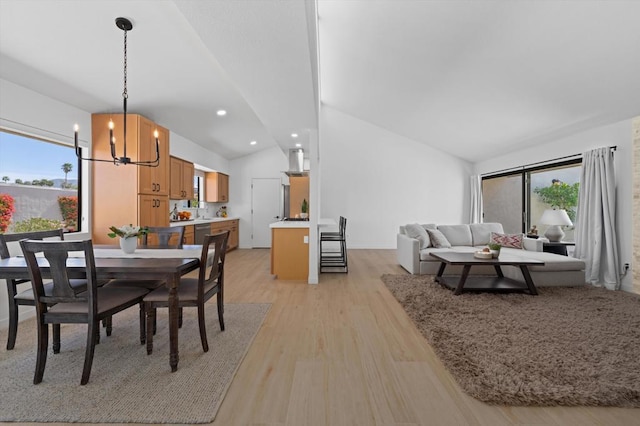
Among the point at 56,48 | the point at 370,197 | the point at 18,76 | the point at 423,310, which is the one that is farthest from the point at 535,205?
the point at 18,76

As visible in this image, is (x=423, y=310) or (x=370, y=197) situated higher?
(x=370, y=197)

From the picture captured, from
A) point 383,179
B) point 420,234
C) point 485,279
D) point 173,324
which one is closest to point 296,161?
point 420,234

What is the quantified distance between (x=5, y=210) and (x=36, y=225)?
0.38 metres

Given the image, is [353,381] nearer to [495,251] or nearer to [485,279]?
[495,251]

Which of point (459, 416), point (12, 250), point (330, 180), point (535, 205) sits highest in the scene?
point (330, 180)

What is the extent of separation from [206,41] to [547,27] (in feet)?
10.9

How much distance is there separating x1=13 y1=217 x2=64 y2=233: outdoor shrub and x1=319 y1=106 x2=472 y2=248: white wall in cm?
576

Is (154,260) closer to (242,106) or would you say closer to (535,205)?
(242,106)

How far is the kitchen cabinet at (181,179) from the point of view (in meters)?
5.50

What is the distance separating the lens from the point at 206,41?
7.57 feet

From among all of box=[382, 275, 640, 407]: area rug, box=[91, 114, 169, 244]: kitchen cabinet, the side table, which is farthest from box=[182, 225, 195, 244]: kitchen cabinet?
the side table

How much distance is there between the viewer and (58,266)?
6.33 feet

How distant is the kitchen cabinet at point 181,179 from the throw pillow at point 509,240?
6009 mm

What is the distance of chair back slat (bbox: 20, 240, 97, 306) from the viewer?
1.86m
